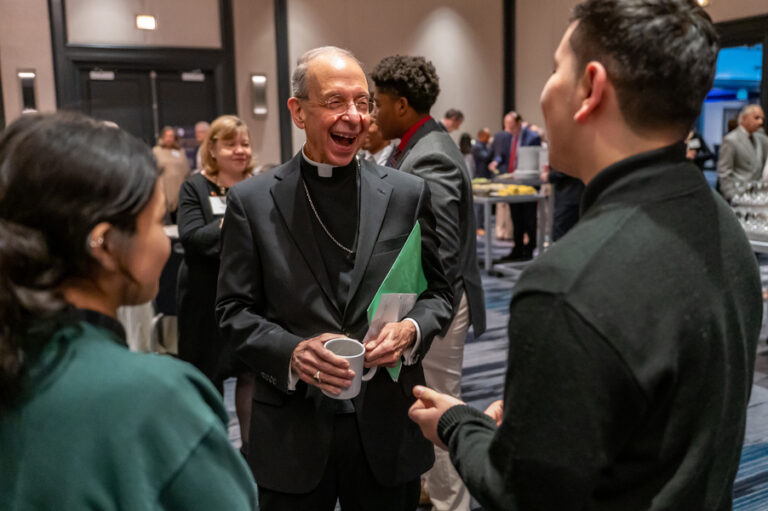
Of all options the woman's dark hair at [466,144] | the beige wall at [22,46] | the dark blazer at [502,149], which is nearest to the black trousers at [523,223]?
the dark blazer at [502,149]

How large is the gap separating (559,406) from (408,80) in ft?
6.45

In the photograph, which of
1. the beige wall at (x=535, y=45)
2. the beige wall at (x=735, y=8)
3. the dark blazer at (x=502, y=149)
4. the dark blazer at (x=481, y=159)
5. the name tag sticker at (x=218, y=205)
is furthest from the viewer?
the beige wall at (x=535, y=45)

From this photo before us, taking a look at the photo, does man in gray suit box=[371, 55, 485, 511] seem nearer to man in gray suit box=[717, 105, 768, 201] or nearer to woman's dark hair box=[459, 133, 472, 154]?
man in gray suit box=[717, 105, 768, 201]

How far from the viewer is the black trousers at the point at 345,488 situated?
1.47 m

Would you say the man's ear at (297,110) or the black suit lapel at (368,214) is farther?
the man's ear at (297,110)

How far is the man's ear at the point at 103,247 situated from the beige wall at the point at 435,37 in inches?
372

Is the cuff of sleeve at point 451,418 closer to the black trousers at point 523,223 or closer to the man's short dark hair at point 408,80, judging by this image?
the man's short dark hair at point 408,80

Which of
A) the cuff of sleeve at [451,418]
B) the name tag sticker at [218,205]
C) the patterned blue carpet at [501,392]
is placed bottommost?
the patterned blue carpet at [501,392]

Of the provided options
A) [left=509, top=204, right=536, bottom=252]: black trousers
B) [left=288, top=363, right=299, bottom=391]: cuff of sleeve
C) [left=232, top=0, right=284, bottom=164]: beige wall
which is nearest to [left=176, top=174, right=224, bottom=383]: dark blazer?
[left=288, top=363, right=299, bottom=391]: cuff of sleeve

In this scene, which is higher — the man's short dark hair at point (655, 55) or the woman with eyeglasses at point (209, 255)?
the man's short dark hair at point (655, 55)

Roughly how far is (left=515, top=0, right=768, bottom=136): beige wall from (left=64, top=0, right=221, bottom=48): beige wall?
514cm

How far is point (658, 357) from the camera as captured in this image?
740 millimetres

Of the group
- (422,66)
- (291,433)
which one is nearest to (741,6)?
(422,66)

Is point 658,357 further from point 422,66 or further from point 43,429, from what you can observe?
point 422,66
